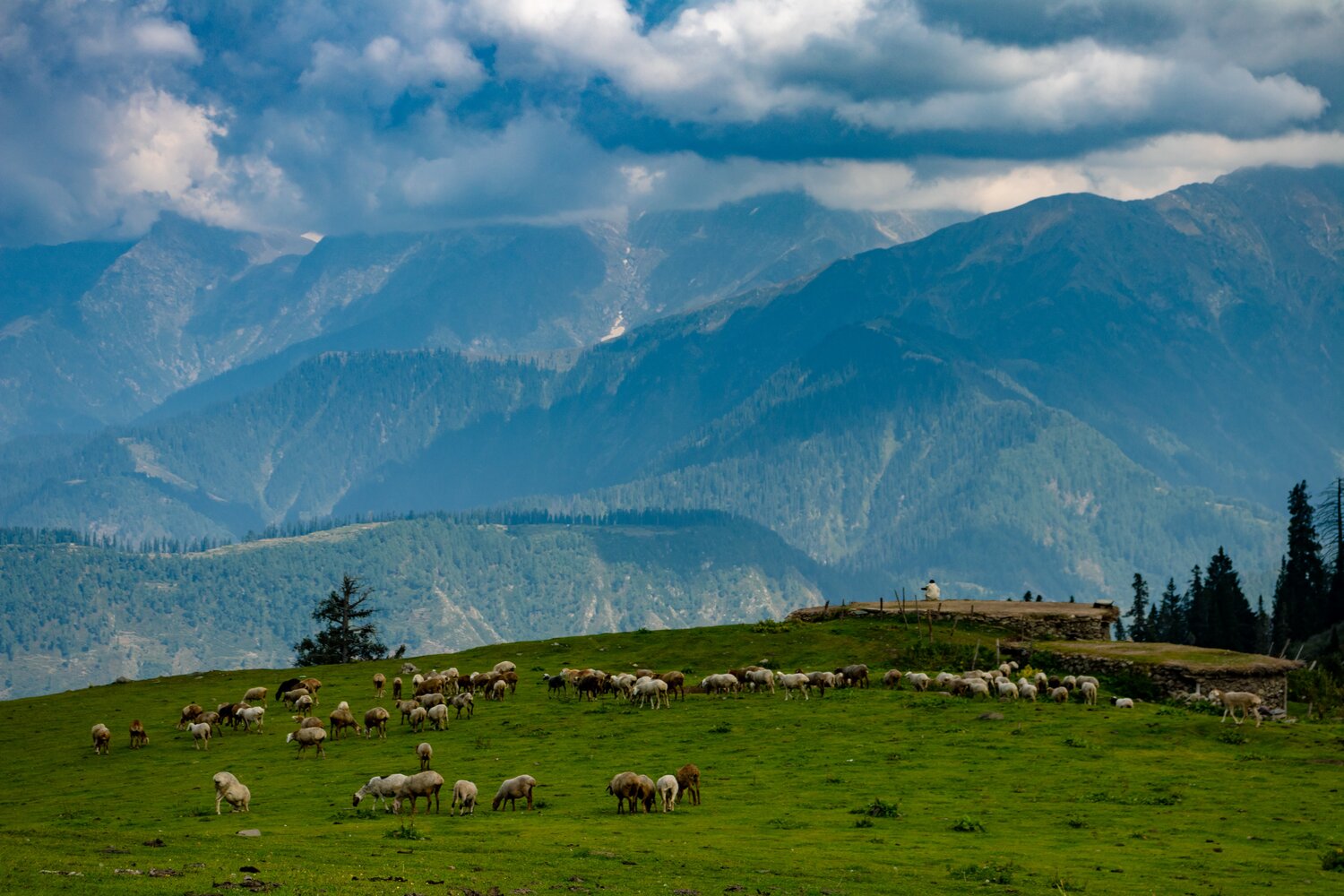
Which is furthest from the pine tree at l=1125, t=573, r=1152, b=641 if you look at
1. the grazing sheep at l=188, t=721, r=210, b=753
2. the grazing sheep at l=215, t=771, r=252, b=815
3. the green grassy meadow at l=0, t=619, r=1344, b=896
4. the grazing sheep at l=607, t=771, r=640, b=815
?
the grazing sheep at l=215, t=771, r=252, b=815

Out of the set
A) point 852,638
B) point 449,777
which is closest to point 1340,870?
point 449,777

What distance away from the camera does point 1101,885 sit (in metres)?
34.0

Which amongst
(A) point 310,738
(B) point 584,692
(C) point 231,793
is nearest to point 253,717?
(A) point 310,738

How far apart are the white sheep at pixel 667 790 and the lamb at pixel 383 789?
792 cm

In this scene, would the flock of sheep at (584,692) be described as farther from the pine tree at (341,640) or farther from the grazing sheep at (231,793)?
the pine tree at (341,640)

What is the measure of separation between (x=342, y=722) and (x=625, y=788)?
22361 millimetres

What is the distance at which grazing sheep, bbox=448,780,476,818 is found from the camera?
143 ft

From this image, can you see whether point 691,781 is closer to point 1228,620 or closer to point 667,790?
point 667,790

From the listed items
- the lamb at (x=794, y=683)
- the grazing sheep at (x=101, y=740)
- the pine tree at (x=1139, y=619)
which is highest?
the pine tree at (x=1139, y=619)

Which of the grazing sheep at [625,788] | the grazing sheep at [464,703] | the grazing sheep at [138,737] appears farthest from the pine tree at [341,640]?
the grazing sheep at [625,788]

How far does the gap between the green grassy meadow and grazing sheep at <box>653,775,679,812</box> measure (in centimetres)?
92

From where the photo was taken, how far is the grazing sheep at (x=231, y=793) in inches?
1781

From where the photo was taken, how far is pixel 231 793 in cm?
4528

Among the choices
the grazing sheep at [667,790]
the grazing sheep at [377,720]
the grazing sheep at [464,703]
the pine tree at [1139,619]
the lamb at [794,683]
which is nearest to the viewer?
the grazing sheep at [667,790]
